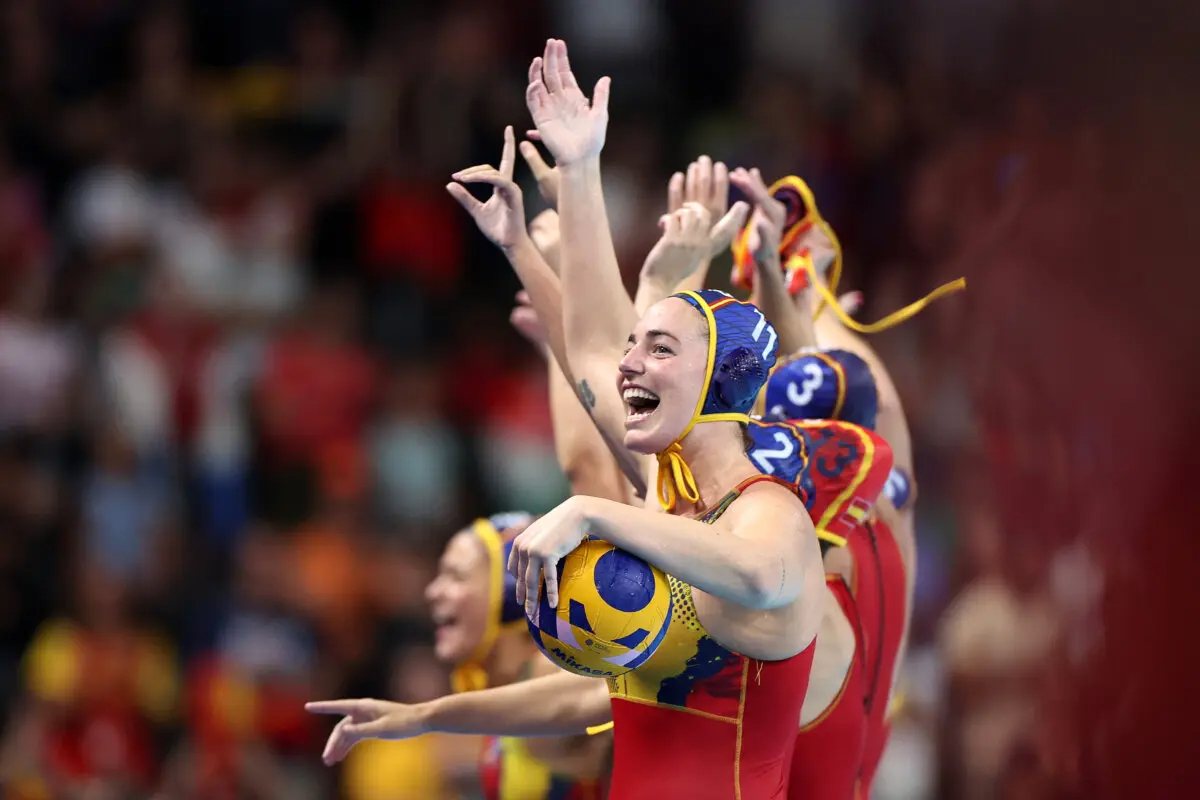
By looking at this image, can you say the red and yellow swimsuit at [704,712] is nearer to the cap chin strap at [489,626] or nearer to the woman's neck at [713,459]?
the woman's neck at [713,459]

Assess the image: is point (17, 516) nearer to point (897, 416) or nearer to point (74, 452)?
point (74, 452)

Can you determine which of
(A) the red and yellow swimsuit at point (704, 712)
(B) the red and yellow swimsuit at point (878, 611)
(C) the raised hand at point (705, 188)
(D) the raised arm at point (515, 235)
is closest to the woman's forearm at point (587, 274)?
(D) the raised arm at point (515, 235)

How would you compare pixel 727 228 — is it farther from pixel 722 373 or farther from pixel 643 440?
pixel 643 440

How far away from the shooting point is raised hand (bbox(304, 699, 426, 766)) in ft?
12.4

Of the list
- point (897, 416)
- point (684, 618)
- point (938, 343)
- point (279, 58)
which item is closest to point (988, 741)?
point (938, 343)

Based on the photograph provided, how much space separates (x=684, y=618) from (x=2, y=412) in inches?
229

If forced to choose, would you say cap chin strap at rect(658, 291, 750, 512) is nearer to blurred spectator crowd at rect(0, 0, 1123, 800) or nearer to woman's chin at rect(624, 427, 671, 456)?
woman's chin at rect(624, 427, 671, 456)

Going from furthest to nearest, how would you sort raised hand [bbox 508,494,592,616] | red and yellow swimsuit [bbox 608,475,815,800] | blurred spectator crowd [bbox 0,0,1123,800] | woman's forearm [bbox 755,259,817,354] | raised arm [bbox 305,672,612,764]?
blurred spectator crowd [bbox 0,0,1123,800], woman's forearm [bbox 755,259,817,354], raised arm [bbox 305,672,612,764], red and yellow swimsuit [bbox 608,475,815,800], raised hand [bbox 508,494,592,616]

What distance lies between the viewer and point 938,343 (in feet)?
24.0

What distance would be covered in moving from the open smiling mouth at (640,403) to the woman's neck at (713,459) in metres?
0.10

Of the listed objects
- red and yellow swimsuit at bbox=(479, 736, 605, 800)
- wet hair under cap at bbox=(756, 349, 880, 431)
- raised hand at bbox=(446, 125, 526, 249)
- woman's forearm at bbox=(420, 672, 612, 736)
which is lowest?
red and yellow swimsuit at bbox=(479, 736, 605, 800)

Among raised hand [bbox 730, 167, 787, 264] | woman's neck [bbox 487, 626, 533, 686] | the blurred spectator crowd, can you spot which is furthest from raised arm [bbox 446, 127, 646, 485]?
the blurred spectator crowd

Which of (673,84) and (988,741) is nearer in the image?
(988,741)

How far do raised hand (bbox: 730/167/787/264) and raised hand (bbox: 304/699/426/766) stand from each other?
144 centimetres
